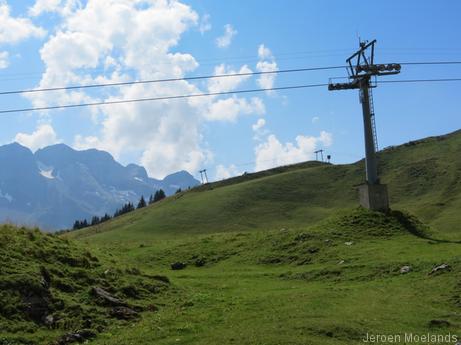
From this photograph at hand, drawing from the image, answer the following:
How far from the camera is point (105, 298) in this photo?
20.1 m

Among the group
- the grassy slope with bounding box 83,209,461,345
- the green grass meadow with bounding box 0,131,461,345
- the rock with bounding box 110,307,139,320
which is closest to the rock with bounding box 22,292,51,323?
the green grass meadow with bounding box 0,131,461,345

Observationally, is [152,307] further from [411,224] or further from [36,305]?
[411,224]

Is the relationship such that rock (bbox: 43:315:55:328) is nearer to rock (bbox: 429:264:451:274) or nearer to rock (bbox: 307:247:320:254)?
rock (bbox: 429:264:451:274)

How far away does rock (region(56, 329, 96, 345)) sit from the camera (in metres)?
16.0

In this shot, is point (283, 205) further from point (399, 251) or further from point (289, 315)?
point (289, 315)

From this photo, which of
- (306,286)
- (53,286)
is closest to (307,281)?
(306,286)

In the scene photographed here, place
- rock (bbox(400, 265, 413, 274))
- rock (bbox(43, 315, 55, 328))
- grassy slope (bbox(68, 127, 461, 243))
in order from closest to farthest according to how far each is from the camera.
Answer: rock (bbox(43, 315, 55, 328))
rock (bbox(400, 265, 413, 274))
grassy slope (bbox(68, 127, 461, 243))

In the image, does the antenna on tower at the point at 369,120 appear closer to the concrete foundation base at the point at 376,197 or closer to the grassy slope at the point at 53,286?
the concrete foundation base at the point at 376,197

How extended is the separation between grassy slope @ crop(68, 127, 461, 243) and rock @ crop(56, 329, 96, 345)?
5773 centimetres

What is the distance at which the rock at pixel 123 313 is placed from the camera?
19109 millimetres

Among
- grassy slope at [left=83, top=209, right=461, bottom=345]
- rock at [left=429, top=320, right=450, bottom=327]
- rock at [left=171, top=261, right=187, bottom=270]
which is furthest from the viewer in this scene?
rock at [left=171, top=261, right=187, bottom=270]

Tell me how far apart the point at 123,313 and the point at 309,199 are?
305 feet

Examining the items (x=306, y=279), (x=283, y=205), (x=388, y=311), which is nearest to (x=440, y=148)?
(x=283, y=205)

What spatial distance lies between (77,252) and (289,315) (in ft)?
36.9
